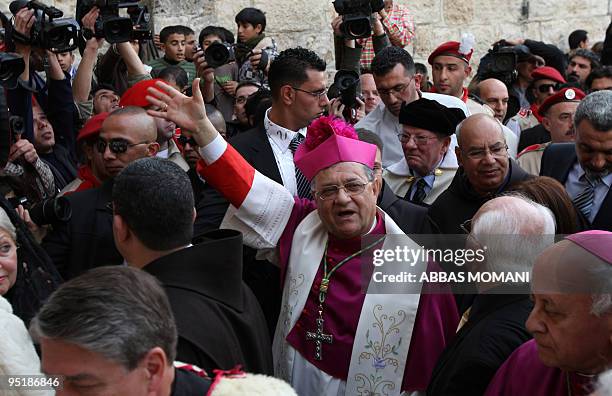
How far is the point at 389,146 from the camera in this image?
5910 millimetres

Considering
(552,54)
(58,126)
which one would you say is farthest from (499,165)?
(552,54)

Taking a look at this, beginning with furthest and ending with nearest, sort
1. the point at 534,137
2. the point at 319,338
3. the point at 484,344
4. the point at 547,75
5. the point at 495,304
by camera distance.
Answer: the point at 547,75 < the point at 534,137 < the point at 319,338 < the point at 495,304 < the point at 484,344

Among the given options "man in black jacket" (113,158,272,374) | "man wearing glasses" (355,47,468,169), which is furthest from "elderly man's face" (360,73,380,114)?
"man in black jacket" (113,158,272,374)

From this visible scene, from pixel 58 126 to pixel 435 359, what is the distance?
10.6ft

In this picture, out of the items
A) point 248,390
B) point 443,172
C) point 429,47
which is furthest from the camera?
point 429,47

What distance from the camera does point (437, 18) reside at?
10406mm

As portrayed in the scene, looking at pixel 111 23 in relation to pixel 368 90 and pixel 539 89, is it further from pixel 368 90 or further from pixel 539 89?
pixel 539 89

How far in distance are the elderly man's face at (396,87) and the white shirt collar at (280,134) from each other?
1.14 m

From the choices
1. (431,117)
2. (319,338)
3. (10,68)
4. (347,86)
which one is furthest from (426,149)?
(10,68)

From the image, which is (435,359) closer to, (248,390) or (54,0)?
(248,390)

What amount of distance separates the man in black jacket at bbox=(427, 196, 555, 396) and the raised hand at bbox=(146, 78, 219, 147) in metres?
1.29

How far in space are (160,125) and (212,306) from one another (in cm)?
248

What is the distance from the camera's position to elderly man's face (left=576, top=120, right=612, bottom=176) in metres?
4.39

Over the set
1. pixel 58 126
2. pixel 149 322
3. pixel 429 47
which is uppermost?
pixel 149 322
